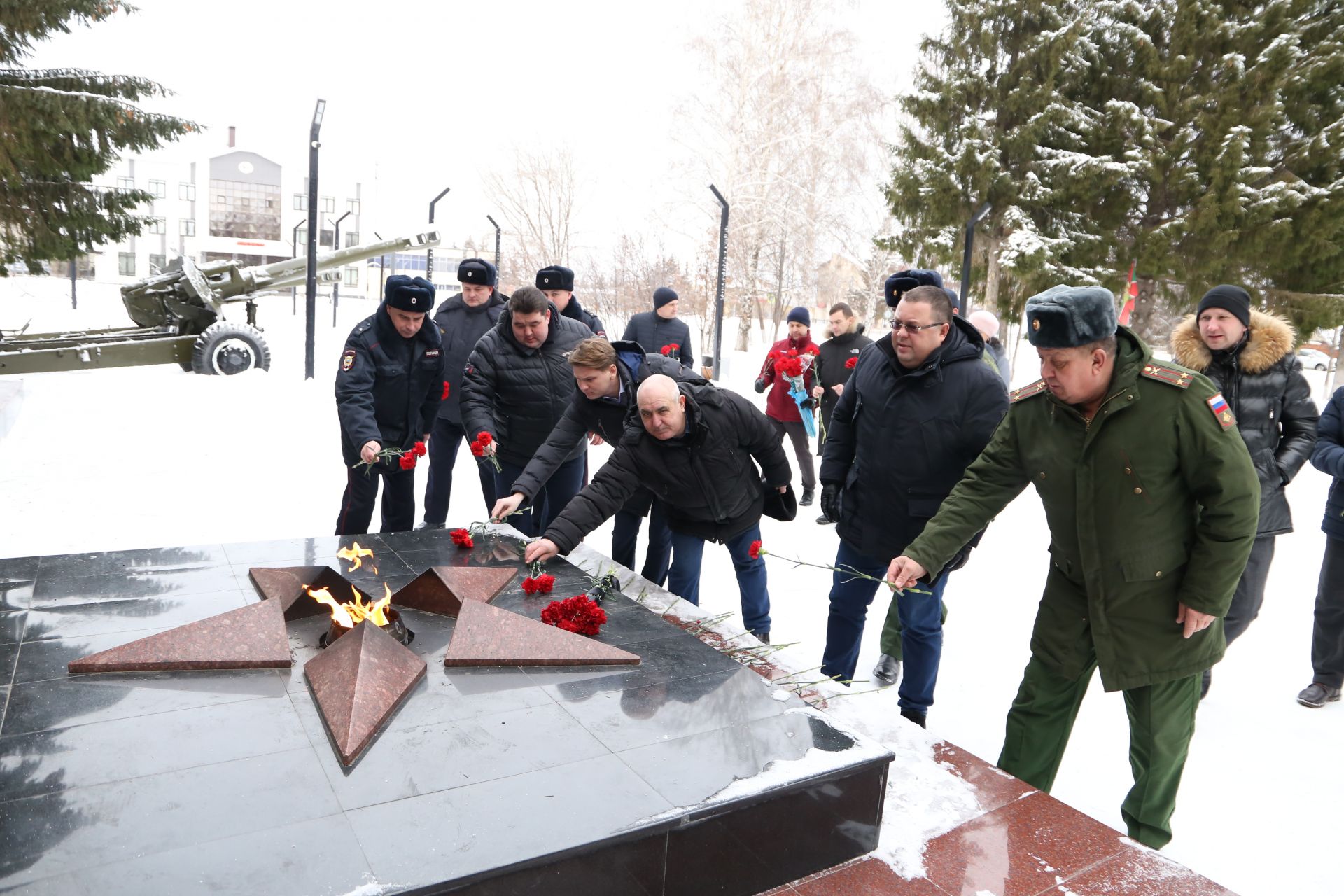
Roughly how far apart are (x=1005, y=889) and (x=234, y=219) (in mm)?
57575

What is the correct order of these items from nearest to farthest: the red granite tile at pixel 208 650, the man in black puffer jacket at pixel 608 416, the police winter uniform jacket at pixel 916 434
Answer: the red granite tile at pixel 208 650, the police winter uniform jacket at pixel 916 434, the man in black puffer jacket at pixel 608 416

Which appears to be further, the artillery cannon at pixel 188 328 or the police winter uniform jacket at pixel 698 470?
→ the artillery cannon at pixel 188 328

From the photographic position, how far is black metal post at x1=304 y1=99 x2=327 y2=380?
1143cm

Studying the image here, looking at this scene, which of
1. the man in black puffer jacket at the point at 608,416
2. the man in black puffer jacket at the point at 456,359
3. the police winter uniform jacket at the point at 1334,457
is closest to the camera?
the police winter uniform jacket at the point at 1334,457

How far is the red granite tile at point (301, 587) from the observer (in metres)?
3.37

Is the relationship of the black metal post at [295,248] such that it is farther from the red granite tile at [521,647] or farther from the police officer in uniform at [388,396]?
the red granite tile at [521,647]

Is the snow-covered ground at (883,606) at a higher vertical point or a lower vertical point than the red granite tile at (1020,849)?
lower

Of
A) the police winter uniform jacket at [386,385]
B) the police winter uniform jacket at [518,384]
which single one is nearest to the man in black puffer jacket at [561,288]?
the police winter uniform jacket at [518,384]

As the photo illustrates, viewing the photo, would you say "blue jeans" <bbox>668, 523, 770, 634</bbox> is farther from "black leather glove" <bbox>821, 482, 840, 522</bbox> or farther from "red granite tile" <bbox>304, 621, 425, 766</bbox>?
"red granite tile" <bbox>304, 621, 425, 766</bbox>

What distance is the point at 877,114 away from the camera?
25.1m

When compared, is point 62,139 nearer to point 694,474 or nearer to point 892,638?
point 694,474

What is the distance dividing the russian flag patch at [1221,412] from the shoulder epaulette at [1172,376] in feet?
0.26

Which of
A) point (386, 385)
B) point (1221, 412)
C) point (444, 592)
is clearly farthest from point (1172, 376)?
point (386, 385)

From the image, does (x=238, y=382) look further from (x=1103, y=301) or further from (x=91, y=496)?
(x=1103, y=301)
